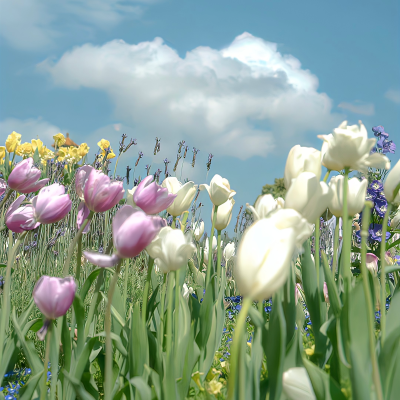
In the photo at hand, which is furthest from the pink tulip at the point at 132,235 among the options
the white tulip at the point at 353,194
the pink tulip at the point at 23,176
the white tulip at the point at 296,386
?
the pink tulip at the point at 23,176

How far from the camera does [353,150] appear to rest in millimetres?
1038

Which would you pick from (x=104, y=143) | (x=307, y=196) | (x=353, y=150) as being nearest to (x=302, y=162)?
(x=353, y=150)

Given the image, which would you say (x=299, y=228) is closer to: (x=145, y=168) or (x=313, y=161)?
(x=313, y=161)

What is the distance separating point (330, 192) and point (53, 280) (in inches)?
28.2

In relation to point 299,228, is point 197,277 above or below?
above

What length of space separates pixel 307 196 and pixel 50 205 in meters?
0.84

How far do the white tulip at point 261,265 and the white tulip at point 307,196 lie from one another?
0.30 meters

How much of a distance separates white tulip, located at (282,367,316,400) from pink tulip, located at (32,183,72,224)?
0.86 metres

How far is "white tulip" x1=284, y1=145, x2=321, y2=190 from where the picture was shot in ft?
3.70

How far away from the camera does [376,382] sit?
84 cm

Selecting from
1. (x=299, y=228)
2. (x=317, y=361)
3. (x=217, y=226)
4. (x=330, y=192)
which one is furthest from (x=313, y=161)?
(x=217, y=226)

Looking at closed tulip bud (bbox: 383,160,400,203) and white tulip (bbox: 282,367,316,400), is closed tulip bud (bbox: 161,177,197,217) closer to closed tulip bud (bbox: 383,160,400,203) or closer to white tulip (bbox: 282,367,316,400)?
closed tulip bud (bbox: 383,160,400,203)

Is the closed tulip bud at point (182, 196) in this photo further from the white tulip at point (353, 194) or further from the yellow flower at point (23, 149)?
the yellow flower at point (23, 149)

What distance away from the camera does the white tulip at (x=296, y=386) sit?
36.5 inches
